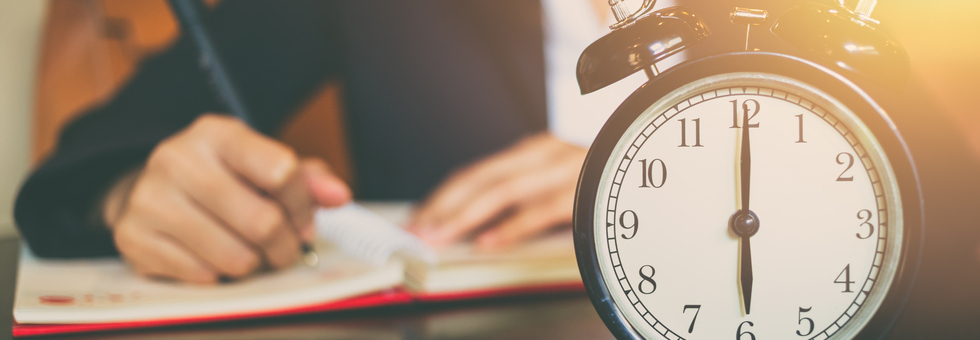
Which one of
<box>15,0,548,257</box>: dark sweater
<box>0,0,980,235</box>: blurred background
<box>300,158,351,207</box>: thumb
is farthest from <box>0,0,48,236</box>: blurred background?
<box>300,158,351,207</box>: thumb

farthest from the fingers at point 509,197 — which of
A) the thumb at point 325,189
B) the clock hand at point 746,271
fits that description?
the clock hand at point 746,271

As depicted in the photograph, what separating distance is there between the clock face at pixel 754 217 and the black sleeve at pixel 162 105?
1.50 ft

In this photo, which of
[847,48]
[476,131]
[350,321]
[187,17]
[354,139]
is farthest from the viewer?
[354,139]

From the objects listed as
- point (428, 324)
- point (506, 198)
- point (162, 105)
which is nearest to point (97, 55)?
point (162, 105)

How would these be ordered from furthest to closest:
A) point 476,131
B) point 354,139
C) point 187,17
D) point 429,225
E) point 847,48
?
point 354,139 → point 476,131 → point 429,225 → point 187,17 → point 847,48

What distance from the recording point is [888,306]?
27cm

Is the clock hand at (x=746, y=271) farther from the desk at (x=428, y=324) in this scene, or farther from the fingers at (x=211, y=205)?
the fingers at (x=211, y=205)

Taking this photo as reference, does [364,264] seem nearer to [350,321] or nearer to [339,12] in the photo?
[350,321]

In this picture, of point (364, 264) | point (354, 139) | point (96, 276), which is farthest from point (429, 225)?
point (354, 139)

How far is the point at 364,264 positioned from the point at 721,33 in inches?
13.7

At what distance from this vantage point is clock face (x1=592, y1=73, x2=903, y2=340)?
0.27m

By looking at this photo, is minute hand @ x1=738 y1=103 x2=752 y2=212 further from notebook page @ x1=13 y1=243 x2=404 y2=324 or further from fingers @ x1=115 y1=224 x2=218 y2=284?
fingers @ x1=115 y1=224 x2=218 y2=284

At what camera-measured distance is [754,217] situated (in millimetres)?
274

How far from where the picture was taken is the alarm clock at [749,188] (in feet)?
0.84
